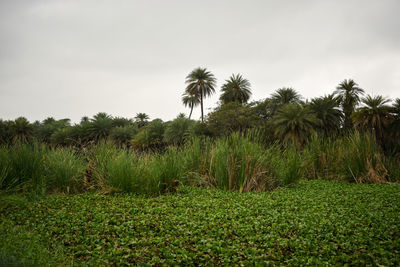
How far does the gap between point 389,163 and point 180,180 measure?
616cm

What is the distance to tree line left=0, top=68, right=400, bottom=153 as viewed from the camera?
15453mm

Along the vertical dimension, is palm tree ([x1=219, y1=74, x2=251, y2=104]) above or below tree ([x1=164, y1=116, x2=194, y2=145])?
above

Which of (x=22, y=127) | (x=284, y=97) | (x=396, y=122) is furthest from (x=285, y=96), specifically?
(x=22, y=127)

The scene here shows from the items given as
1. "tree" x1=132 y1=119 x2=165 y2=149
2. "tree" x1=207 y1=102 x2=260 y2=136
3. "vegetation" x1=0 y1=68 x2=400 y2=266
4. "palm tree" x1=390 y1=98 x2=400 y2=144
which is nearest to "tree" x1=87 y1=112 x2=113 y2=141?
"tree" x1=132 y1=119 x2=165 y2=149

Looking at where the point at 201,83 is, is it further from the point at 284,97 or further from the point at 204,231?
the point at 204,231

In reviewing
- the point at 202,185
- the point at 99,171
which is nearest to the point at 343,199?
the point at 202,185

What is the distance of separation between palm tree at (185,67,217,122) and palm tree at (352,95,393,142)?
90.5ft

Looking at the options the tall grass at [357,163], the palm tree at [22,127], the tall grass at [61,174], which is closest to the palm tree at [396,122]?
the tall grass at [357,163]

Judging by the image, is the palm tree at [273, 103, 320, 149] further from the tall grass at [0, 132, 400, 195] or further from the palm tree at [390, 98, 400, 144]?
the tall grass at [0, 132, 400, 195]

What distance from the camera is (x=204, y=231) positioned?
3.00m

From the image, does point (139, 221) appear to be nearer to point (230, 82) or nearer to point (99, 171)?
point (99, 171)

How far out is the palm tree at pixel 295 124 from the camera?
20859 millimetres

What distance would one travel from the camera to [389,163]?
7.15 metres

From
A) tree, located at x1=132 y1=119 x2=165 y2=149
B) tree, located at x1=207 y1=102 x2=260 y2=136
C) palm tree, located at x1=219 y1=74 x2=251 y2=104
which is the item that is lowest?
tree, located at x1=132 y1=119 x2=165 y2=149
